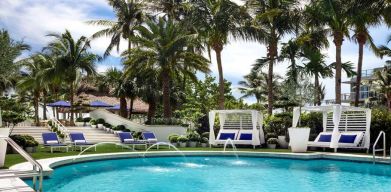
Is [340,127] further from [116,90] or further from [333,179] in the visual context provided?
[116,90]

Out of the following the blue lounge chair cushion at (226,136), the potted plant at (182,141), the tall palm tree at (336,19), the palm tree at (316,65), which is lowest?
the potted plant at (182,141)

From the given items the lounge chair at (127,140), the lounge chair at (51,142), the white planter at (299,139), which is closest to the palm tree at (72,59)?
the lounge chair at (127,140)

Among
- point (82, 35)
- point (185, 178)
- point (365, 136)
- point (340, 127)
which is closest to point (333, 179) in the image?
point (185, 178)

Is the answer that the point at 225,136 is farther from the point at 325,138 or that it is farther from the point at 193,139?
the point at 325,138

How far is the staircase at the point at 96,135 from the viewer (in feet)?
87.7

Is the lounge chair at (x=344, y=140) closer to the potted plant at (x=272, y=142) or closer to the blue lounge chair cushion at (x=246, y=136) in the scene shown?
the potted plant at (x=272, y=142)

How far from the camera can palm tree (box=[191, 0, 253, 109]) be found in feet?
85.4

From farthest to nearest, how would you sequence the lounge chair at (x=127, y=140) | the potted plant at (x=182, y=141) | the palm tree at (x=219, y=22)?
the palm tree at (x=219, y=22) < the potted plant at (x=182, y=141) < the lounge chair at (x=127, y=140)

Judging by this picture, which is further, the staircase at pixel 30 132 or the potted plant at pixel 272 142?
the staircase at pixel 30 132

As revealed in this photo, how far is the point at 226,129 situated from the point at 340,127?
610 cm

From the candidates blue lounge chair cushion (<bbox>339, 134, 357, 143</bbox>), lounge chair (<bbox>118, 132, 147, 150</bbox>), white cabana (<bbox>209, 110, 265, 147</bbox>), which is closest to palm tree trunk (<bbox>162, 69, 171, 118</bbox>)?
white cabana (<bbox>209, 110, 265, 147</bbox>)

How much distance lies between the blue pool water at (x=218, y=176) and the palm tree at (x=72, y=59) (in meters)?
15.2

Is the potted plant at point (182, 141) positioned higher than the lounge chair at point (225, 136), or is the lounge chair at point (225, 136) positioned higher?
the lounge chair at point (225, 136)

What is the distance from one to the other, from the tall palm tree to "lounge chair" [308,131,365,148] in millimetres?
3978
